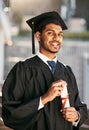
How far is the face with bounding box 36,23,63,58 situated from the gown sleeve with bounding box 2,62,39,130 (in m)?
0.13

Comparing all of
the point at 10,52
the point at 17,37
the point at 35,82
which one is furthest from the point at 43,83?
the point at 17,37

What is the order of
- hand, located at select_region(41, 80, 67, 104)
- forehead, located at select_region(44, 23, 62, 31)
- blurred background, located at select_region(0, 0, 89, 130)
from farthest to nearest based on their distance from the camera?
blurred background, located at select_region(0, 0, 89, 130), forehead, located at select_region(44, 23, 62, 31), hand, located at select_region(41, 80, 67, 104)

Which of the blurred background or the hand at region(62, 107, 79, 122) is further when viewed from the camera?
the blurred background

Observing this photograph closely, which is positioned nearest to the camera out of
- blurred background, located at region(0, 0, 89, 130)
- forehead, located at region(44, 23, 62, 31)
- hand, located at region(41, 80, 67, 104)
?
hand, located at region(41, 80, 67, 104)

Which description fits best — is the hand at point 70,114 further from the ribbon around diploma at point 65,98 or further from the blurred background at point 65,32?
the blurred background at point 65,32

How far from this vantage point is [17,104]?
138cm

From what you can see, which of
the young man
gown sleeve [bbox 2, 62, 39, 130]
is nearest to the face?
the young man

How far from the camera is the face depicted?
1394 mm

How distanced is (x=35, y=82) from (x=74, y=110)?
20 cm

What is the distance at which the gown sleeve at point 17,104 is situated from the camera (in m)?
1.35

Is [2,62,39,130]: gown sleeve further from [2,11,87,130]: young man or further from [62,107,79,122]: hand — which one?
[62,107,79,122]: hand

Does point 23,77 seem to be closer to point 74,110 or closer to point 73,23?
point 74,110

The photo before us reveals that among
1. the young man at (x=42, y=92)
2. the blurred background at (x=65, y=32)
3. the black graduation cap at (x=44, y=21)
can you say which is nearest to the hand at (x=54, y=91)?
the young man at (x=42, y=92)

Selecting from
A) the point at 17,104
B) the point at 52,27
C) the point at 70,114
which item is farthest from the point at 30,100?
the point at 52,27
